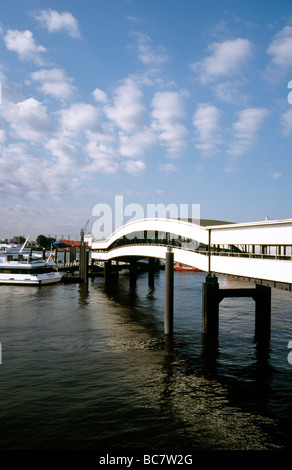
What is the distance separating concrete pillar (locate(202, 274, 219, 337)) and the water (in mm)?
1152

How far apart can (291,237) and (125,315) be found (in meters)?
23.7

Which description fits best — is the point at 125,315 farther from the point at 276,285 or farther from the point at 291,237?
the point at 291,237

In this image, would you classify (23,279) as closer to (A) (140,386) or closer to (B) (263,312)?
(B) (263,312)

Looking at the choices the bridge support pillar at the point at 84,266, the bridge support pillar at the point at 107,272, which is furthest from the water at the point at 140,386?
the bridge support pillar at the point at 107,272

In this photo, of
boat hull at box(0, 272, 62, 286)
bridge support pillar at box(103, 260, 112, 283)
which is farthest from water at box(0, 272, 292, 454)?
bridge support pillar at box(103, 260, 112, 283)

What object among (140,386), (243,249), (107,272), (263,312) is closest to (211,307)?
(263,312)

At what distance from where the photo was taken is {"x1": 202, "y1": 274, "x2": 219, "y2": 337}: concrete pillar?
29.9 meters

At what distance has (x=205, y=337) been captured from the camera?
99.1 ft

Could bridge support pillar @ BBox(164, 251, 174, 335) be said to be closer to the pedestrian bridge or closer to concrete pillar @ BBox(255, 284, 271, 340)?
the pedestrian bridge

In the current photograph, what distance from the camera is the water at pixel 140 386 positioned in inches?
567

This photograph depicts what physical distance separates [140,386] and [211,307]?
40.8 ft

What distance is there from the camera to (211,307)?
30047mm

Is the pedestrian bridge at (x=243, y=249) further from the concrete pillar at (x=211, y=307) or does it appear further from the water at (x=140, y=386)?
the water at (x=140, y=386)
